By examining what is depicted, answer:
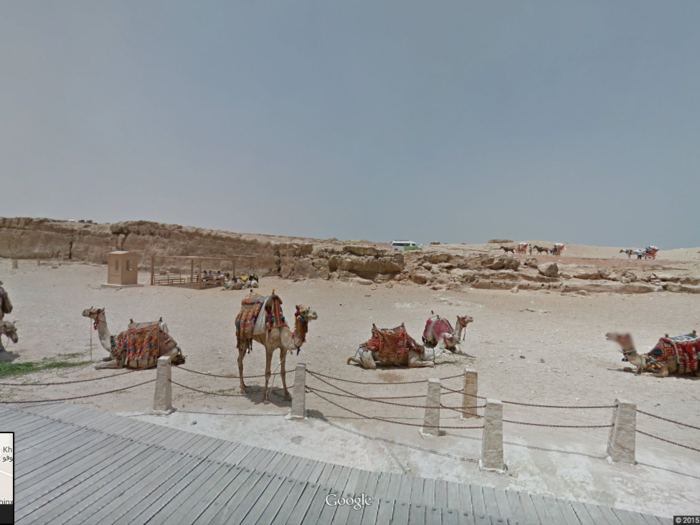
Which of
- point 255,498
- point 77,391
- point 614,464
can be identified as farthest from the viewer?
point 77,391

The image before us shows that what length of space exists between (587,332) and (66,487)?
570 inches

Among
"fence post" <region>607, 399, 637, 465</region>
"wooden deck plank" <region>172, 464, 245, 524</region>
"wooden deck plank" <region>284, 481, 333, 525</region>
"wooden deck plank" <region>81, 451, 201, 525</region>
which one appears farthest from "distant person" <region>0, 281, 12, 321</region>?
"fence post" <region>607, 399, 637, 465</region>

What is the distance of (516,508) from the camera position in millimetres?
2939

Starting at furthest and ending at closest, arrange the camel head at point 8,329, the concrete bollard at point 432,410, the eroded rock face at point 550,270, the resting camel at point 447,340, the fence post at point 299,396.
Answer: the eroded rock face at point 550,270, the resting camel at point 447,340, the camel head at point 8,329, the fence post at point 299,396, the concrete bollard at point 432,410

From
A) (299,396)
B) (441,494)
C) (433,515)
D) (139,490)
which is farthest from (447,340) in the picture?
(139,490)

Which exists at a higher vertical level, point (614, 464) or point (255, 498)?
point (255, 498)

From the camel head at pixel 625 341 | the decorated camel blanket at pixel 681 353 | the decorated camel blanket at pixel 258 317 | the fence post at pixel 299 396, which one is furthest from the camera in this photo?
the camel head at pixel 625 341

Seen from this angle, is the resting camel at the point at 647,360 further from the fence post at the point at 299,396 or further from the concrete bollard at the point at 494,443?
the fence post at the point at 299,396

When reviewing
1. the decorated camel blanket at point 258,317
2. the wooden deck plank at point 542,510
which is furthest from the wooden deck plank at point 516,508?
the decorated camel blanket at point 258,317

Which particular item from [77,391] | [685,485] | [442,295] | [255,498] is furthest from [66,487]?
[442,295]

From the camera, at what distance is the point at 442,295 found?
1972 centimetres

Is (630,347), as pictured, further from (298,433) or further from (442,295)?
(442,295)

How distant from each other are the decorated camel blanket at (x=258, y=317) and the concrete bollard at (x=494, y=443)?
3637mm

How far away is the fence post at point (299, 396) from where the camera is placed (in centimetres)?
543
